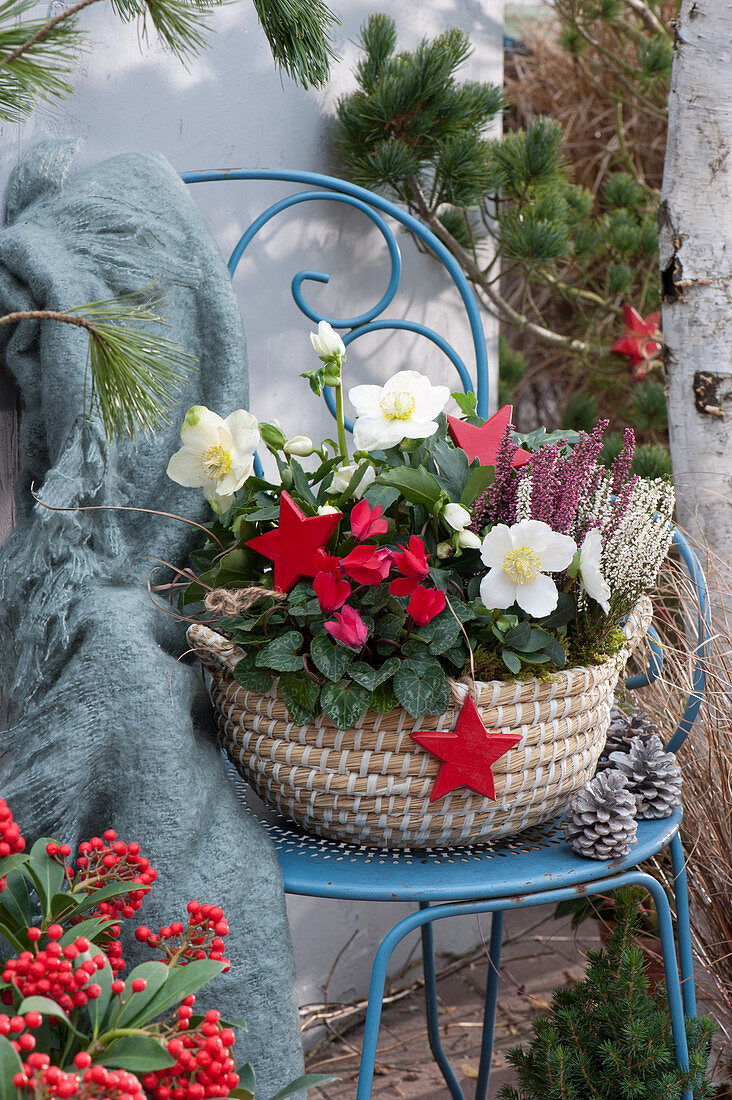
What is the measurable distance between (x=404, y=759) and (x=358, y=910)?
108 centimetres

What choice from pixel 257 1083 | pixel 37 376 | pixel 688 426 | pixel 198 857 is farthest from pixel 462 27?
pixel 257 1083

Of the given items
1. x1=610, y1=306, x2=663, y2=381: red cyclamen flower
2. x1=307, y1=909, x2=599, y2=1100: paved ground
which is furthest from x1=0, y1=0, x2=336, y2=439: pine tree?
x1=610, y1=306, x2=663, y2=381: red cyclamen flower

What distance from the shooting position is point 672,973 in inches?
39.5

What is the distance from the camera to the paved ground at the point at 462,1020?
1.65 meters

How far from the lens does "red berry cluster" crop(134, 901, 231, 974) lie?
2.46ft

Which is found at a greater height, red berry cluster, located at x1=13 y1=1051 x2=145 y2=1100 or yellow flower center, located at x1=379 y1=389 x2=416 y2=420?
yellow flower center, located at x1=379 y1=389 x2=416 y2=420

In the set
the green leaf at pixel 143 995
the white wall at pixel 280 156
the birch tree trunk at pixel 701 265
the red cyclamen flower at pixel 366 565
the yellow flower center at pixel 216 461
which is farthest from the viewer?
the birch tree trunk at pixel 701 265

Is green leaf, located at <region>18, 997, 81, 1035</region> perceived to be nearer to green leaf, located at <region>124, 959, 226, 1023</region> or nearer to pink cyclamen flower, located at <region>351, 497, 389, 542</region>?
green leaf, located at <region>124, 959, 226, 1023</region>

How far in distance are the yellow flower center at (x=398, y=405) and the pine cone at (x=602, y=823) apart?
0.40 m

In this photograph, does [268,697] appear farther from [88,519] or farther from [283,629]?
[88,519]

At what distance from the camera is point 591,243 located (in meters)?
2.00

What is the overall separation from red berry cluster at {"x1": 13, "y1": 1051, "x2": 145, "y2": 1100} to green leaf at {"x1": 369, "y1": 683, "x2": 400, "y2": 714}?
338mm

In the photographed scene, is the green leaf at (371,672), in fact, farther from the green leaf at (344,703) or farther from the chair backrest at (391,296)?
the chair backrest at (391,296)

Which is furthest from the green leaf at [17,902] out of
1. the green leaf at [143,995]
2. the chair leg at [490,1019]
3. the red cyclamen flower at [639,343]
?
the red cyclamen flower at [639,343]
